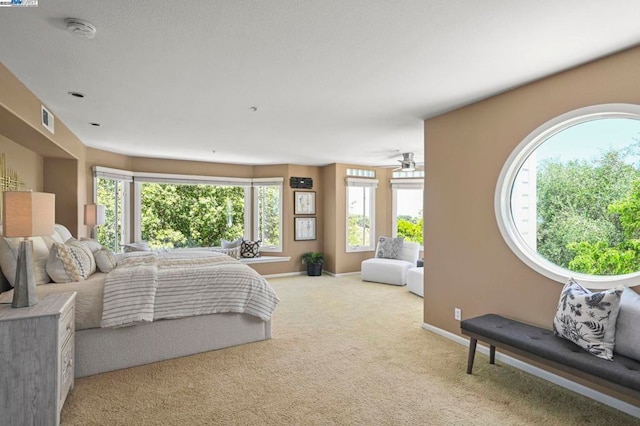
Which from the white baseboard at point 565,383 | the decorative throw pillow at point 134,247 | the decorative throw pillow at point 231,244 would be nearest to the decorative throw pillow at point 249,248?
the decorative throw pillow at point 231,244

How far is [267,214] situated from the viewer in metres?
7.31

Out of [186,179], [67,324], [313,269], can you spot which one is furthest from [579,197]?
[186,179]

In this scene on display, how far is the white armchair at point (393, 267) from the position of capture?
20.5 feet

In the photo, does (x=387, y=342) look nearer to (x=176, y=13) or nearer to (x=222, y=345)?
(x=222, y=345)

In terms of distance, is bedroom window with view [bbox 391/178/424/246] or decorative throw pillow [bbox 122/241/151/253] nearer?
decorative throw pillow [bbox 122/241/151/253]

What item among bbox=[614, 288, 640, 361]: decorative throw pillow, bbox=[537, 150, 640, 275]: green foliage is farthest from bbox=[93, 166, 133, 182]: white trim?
bbox=[614, 288, 640, 361]: decorative throw pillow

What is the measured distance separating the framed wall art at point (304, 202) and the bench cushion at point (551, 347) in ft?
16.0

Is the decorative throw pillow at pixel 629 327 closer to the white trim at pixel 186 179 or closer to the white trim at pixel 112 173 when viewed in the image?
→ the white trim at pixel 186 179

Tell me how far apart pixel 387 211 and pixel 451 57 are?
546 cm

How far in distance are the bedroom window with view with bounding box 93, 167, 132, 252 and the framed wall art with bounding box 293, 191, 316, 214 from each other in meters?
3.23

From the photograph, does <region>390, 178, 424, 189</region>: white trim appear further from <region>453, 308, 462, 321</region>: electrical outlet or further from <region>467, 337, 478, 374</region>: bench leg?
<region>467, 337, 478, 374</region>: bench leg

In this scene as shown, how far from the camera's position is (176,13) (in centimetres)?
181

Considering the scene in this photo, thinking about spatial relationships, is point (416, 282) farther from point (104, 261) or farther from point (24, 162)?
point (24, 162)

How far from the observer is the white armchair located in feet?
20.5
